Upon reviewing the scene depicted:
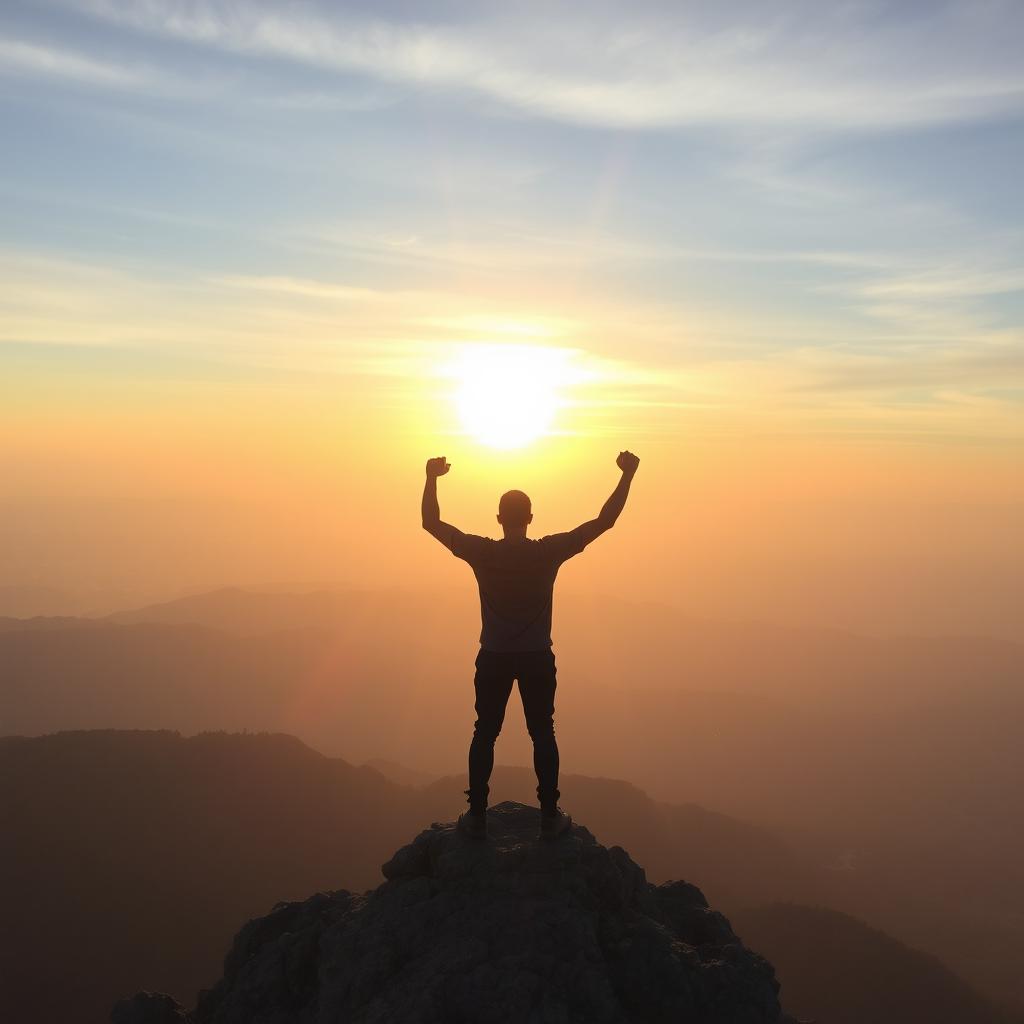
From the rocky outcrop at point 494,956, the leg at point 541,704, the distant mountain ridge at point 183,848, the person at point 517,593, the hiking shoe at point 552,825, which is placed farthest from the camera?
the distant mountain ridge at point 183,848

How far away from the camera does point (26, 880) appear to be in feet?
171

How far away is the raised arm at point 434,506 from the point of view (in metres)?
8.95

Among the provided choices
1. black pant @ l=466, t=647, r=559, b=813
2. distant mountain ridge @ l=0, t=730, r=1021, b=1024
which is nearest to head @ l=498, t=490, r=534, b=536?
black pant @ l=466, t=647, r=559, b=813

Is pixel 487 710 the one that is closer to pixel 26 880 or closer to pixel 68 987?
pixel 68 987

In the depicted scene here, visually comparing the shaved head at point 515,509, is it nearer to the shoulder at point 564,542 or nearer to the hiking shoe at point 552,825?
the shoulder at point 564,542

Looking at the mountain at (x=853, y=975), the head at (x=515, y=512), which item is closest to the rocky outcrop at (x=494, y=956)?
the head at (x=515, y=512)


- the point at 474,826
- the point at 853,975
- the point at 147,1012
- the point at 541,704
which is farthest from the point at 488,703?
the point at 853,975

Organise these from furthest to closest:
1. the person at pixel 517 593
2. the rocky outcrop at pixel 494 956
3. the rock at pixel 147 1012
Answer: the rock at pixel 147 1012
the person at pixel 517 593
the rocky outcrop at pixel 494 956

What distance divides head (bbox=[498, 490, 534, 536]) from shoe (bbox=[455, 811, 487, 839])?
150 inches

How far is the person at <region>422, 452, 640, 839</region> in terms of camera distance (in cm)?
869

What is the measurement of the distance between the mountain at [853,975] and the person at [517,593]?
5196 cm

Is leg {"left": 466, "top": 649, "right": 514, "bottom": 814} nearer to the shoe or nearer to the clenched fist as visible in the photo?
the shoe

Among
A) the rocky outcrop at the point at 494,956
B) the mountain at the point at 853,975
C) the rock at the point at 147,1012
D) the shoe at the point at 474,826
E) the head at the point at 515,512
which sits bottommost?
the mountain at the point at 853,975

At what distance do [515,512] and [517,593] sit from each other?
Answer: 0.89 m
